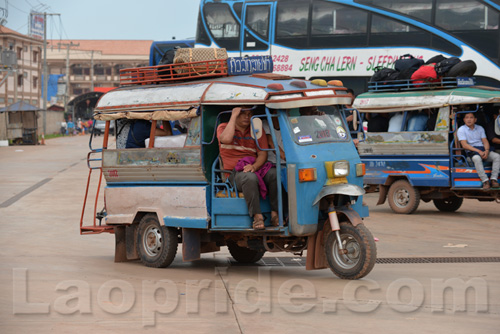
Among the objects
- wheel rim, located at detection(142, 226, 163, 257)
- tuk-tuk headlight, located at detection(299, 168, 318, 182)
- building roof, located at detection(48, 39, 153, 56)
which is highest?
building roof, located at detection(48, 39, 153, 56)

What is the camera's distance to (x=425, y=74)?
17391 millimetres

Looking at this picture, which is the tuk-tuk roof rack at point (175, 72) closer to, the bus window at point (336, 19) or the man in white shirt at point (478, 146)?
the man in white shirt at point (478, 146)

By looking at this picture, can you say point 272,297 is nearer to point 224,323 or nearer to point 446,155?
point 224,323

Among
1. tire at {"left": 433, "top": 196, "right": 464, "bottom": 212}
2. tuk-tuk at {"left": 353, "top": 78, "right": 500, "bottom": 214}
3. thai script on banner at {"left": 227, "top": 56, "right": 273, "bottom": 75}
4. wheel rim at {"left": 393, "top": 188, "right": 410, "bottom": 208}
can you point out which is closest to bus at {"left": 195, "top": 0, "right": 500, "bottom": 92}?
tuk-tuk at {"left": 353, "top": 78, "right": 500, "bottom": 214}

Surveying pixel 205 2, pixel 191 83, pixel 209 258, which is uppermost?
pixel 205 2

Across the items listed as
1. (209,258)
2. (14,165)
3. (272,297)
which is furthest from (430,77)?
(14,165)

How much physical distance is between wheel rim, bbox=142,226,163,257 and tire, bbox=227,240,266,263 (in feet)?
3.10

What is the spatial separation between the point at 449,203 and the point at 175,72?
28.9ft

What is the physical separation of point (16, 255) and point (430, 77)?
9038 mm

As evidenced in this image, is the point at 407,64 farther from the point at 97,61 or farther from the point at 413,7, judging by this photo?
the point at 97,61

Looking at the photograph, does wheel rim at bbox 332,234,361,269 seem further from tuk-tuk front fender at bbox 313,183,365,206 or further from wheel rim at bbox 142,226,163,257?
wheel rim at bbox 142,226,163,257

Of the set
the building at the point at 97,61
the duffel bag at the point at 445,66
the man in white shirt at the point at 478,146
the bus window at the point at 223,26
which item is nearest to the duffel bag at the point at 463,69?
the duffel bag at the point at 445,66

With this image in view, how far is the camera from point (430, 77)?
17312 millimetres

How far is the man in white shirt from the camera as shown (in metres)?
16.1
